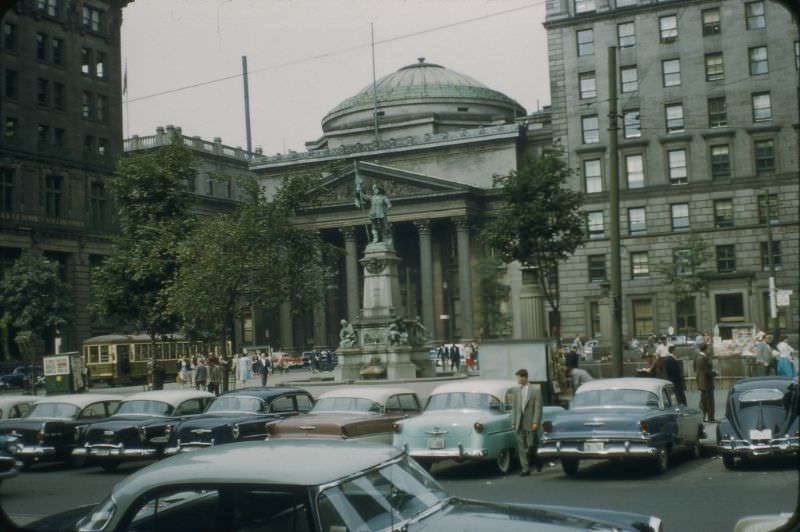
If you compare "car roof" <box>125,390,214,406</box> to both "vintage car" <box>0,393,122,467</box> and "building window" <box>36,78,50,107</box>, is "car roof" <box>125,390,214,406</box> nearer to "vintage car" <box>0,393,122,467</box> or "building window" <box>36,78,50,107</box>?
"vintage car" <box>0,393,122,467</box>

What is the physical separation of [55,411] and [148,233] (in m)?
14.2

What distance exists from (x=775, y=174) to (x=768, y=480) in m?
54.2

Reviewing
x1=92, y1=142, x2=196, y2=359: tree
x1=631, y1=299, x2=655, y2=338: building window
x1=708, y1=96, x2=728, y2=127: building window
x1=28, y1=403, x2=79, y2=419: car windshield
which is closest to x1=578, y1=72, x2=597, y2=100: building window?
x1=708, y1=96, x2=728, y2=127: building window

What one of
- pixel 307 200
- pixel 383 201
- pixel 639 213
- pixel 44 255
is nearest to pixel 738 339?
pixel 383 201

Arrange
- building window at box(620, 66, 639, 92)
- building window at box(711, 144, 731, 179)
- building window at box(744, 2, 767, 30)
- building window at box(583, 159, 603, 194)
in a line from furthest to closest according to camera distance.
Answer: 1. building window at box(583, 159, 603, 194)
2. building window at box(620, 66, 639, 92)
3. building window at box(711, 144, 731, 179)
4. building window at box(744, 2, 767, 30)

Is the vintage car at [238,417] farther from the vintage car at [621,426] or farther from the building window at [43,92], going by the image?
the building window at [43,92]

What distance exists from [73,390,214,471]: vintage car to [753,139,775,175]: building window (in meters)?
53.3

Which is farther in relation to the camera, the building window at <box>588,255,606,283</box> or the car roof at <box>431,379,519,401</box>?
the building window at <box>588,255,606,283</box>

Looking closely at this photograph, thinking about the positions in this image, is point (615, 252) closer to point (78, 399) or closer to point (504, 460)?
point (504, 460)

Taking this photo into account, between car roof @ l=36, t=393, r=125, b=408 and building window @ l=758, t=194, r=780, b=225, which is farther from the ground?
building window @ l=758, t=194, r=780, b=225

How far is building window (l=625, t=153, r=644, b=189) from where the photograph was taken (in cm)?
6894

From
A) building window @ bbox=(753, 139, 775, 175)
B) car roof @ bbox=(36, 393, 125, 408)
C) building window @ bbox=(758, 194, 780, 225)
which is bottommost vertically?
car roof @ bbox=(36, 393, 125, 408)

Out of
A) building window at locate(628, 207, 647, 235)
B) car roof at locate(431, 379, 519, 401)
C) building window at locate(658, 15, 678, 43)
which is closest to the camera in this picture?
car roof at locate(431, 379, 519, 401)

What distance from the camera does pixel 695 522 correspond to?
10.3m
